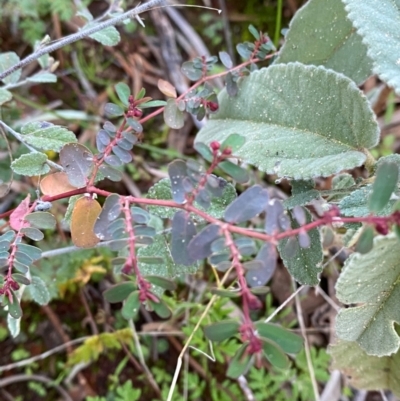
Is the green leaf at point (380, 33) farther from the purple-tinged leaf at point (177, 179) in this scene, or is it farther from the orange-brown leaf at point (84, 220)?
the orange-brown leaf at point (84, 220)

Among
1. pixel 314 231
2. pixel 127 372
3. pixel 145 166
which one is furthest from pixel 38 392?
pixel 314 231

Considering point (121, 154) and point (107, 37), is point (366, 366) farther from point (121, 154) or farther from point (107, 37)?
point (107, 37)

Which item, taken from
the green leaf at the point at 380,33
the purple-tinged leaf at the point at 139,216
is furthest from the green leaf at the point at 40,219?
the green leaf at the point at 380,33

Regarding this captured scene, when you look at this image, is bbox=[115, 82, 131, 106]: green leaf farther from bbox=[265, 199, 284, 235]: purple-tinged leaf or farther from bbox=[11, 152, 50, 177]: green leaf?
bbox=[265, 199, 284, 235]: purple-tinged leaf

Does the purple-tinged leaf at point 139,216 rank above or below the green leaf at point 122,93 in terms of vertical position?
below

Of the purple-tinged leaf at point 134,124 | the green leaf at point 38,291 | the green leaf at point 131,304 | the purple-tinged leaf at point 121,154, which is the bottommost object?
the green leaf at point 38,291

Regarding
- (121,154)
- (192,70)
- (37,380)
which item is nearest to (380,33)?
(192,70)

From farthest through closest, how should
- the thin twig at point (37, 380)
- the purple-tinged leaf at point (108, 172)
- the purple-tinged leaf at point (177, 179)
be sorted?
the thin twig at point (37, 380) < the purple-tinged leaf at point (108, 172) < the purple-tinged leaf at point (177, 179)

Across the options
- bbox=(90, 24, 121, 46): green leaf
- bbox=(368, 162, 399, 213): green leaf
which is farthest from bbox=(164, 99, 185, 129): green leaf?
bbox=(368, 162, 399, 213): green leaf
